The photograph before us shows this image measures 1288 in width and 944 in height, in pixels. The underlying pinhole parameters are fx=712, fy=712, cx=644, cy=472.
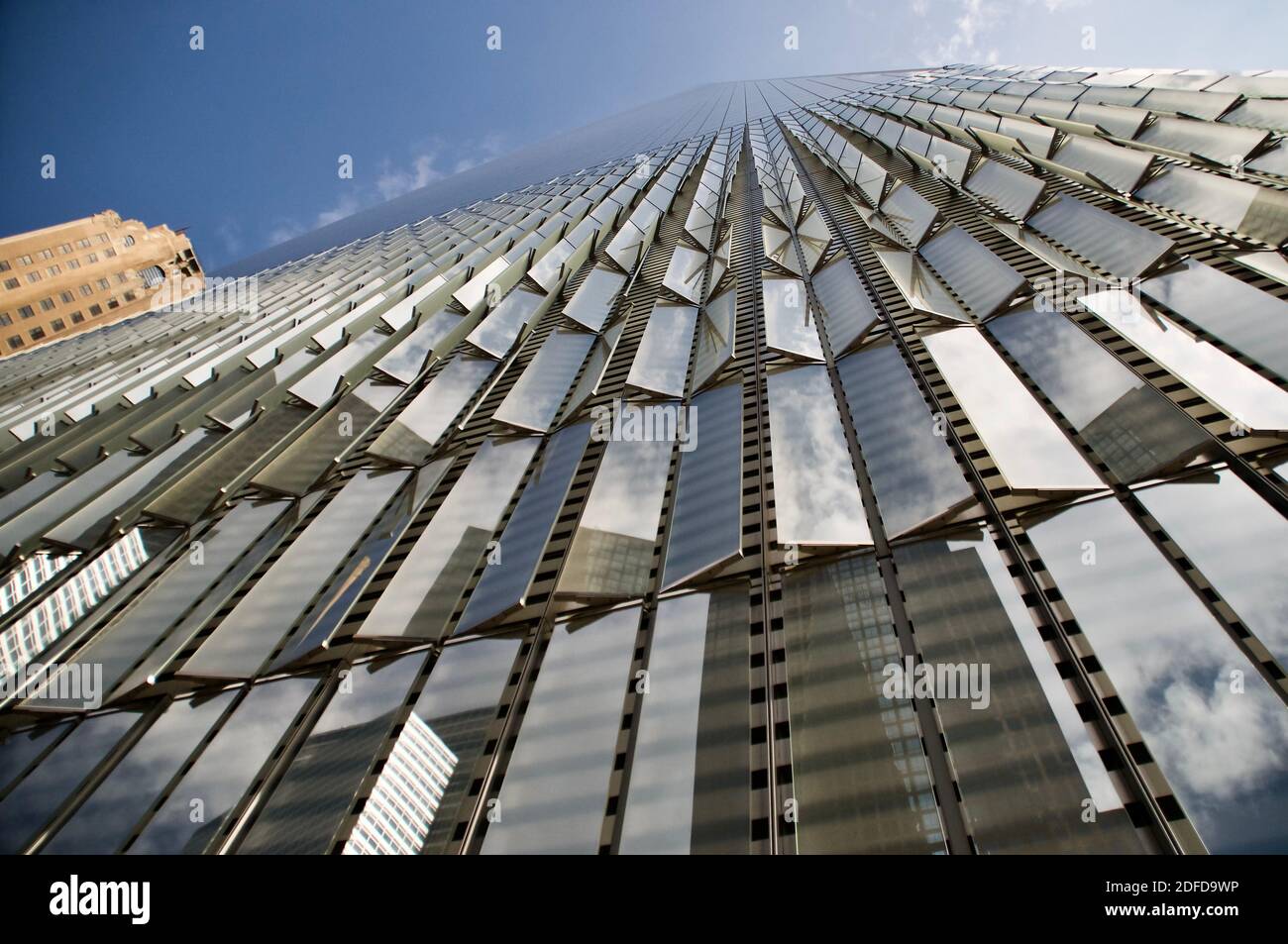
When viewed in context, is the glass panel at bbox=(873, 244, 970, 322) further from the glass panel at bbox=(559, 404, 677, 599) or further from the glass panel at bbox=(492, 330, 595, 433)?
the glass panel at bbox=(492, 330, 595, 433)

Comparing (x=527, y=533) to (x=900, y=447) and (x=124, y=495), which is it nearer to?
(x=900, y=447)

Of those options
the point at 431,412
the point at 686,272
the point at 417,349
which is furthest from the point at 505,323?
the point at 431,412

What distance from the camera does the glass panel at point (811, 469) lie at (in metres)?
6.49

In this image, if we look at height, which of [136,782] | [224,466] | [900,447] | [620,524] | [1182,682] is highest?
[900,447]

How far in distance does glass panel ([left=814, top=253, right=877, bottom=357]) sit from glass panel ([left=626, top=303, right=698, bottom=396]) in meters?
2.46

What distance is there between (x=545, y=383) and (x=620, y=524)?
242 inches

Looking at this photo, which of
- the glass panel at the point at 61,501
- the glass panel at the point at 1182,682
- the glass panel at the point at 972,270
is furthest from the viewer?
the glass panel at the point at 61,501

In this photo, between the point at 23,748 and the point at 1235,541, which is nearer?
the point at 1235,541

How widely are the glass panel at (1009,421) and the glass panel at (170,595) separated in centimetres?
908

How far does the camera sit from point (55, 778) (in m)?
6.53

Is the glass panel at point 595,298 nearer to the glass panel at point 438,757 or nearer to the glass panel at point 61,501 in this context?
the glass panel at point 61,501

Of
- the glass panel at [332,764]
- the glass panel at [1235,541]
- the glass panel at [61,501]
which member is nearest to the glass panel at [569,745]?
the glass panel at [332,764]
